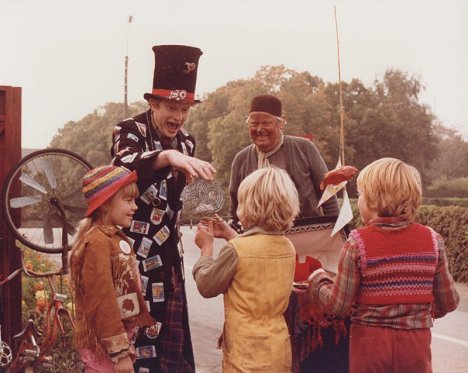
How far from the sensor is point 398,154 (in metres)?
48.4

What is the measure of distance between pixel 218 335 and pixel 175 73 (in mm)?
4638

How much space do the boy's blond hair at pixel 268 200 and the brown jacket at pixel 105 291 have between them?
21.5 inches

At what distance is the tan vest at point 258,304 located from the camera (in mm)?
3078

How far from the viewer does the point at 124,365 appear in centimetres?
305

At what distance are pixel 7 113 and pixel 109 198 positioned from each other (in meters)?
1.73

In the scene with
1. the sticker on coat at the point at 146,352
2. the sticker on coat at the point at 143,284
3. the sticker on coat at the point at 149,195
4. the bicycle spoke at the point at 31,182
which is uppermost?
the sticker on coat at the point at 149,195

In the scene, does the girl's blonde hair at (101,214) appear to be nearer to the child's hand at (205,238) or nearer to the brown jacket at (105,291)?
the brown jacket at (105,291)

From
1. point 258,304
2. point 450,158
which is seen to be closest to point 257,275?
point 258,304

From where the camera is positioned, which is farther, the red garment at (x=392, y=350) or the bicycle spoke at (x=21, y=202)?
the bicycle spoke at (x=21, y=202)

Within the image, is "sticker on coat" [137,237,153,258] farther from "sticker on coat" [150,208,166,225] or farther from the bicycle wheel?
the bicycle wheel

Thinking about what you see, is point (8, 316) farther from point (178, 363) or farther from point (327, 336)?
point (327, 336)

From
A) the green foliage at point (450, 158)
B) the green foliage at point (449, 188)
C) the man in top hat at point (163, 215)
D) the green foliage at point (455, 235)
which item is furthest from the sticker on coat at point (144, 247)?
the green foliage at point (450, 158)

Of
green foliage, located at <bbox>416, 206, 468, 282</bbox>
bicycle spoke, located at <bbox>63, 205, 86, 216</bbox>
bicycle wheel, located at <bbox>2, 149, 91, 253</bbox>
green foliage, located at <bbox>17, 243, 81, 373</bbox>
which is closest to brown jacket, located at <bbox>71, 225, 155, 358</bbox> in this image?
bicycle wheel, located at <bbox>2, 149, 91, 253</bbox>

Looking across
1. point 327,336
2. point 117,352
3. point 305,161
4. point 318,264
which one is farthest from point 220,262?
point 305,161
